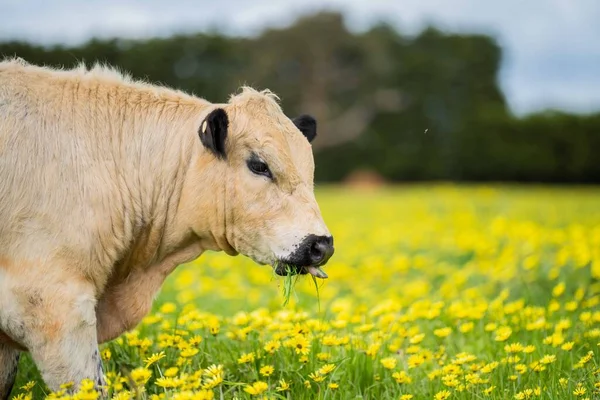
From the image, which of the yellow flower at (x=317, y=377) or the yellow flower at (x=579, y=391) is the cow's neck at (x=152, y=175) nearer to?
the yellow flower at (x=317, y=377)

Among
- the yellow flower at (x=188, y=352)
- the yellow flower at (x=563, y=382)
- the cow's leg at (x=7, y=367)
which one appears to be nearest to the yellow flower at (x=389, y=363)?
the yellow flower at (x=563, y=382)

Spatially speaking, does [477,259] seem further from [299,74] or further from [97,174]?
[299,74]

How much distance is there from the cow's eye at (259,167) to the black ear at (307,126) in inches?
25.2

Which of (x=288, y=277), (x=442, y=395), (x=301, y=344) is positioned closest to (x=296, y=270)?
(x=288, y=277)

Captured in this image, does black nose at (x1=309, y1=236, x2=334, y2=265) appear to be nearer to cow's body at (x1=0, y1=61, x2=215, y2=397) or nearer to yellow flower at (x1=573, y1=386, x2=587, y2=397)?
cow's body at (x1=0, y1=61, x2=215, y2=397)

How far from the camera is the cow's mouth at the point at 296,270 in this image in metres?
3.79

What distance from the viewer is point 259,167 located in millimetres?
3982

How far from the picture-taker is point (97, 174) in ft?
12.4

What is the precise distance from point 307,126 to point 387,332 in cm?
158

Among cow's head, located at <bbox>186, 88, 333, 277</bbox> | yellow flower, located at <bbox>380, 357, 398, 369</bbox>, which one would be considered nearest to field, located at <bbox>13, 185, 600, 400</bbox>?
yellow flower, located at <bbox>380, 357, 398, 369</bbox>

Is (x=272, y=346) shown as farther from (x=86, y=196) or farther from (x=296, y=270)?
(x=86, y=196)

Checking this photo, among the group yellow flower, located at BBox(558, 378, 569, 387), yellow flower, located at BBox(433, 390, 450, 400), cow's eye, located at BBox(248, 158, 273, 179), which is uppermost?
cow's eye, located at BBox(248, 158, 273, 179)

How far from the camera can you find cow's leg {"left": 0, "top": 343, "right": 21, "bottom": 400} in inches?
155

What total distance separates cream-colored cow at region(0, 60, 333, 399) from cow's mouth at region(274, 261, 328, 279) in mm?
15
